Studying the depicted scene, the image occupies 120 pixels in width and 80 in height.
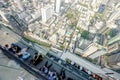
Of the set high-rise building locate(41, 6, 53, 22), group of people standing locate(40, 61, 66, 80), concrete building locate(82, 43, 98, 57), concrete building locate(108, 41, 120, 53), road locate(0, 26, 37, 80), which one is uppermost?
high-rise building locate(41, 6, 53, 22)

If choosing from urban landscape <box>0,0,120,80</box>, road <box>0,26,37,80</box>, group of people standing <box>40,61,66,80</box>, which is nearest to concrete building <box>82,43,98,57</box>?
urban landscape <box>0,0,120,80</box>

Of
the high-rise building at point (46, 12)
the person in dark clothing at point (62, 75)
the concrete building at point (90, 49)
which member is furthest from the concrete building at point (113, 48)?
the person in dark clothing at point (62, 75)

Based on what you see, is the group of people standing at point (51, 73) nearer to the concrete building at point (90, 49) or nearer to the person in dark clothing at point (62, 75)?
the person in dark clothing at point (62, 75)

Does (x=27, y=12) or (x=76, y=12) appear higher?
(x=76, y=12)

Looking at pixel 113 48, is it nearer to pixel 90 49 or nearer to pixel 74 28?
pixel 90 49

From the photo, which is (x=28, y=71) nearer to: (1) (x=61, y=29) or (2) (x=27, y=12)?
(1) (x=61, y=29)

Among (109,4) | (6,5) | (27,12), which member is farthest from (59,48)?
(109,4)

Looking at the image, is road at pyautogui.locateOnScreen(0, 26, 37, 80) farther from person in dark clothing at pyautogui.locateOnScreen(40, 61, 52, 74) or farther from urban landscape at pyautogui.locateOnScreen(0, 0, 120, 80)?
urban landscape at pyautogui.locateOnScreen(0, 0, 120, 80)

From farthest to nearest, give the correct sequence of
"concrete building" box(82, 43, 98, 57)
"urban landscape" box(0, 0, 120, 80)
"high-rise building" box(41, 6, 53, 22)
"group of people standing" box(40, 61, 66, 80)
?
"high-rise building" box(41, 6, 53, 22)
"concrete building" box(82, 43, 98, 57)
"urban landscape" box(0, 0, 120, 80)
"group of people standing" box(40, 61, 66, 80)

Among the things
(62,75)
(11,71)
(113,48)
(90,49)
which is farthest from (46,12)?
(11,71)
